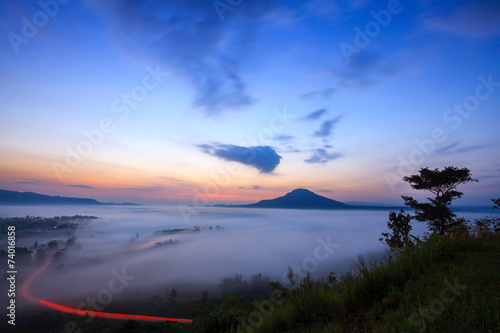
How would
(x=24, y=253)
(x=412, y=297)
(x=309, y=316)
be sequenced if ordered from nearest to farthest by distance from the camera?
1. (x=412, y=297)
2. (x=309, y=316)
3. (x=24, y=253)

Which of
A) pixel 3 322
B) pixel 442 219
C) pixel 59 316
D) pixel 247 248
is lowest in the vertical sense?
pixel 247 248

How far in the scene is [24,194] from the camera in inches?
5487

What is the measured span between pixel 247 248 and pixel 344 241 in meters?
68.3

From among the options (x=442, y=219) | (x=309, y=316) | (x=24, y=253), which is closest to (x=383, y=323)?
(x=309, y=316)

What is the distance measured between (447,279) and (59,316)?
5740 centimetres

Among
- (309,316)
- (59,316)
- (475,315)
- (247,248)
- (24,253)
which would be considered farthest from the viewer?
(247,248)

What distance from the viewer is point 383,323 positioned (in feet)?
10.8

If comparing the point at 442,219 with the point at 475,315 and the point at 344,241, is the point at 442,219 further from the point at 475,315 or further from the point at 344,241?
the point at 344,241

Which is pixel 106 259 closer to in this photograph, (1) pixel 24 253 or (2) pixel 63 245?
(2) pixel 63 245

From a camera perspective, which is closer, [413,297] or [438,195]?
[413,297]

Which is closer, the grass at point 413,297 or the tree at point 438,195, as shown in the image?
the grass at point 413,297

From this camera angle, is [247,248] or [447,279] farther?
[247,248]

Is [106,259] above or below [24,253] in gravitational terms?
below

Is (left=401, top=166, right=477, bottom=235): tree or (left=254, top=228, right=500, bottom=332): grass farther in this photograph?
(left=401, top=166, right=477, bottom=235): tree
